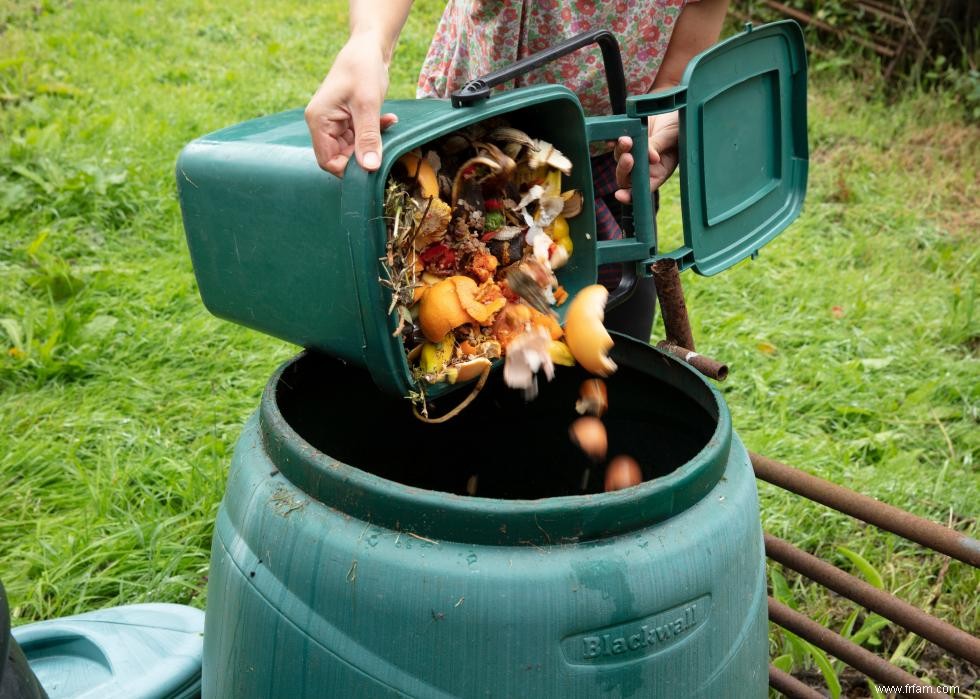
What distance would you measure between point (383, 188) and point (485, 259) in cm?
30

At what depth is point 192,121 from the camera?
427 centimetres

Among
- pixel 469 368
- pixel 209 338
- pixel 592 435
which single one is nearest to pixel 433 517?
pixel 469 368

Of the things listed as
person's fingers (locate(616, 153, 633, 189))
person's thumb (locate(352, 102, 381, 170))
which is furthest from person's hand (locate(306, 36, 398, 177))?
person's fingers (locate(616, 153, 633, 189))

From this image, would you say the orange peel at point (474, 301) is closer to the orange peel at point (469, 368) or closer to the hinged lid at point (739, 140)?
the orange peel at point (469, 368)

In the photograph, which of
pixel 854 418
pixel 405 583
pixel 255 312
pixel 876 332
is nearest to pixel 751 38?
pixel 255 312

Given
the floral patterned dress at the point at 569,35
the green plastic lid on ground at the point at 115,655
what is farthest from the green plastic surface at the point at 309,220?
the green plastic lid on ground at the point at 115,655

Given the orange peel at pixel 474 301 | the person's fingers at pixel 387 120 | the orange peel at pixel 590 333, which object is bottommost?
the orange peel at pixel 590 333

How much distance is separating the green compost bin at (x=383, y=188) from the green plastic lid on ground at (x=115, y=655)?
2.12ft

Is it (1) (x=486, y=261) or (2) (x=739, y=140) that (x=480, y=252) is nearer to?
(1) (x=486, y=261)

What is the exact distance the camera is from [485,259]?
4.36ft

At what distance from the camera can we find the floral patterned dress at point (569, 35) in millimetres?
1639

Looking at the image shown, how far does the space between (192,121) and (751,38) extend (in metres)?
3.32

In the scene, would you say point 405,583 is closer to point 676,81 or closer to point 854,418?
point 676,81

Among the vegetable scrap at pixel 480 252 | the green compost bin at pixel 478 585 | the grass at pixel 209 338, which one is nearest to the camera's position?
the green compost bin at pixel 478 585
